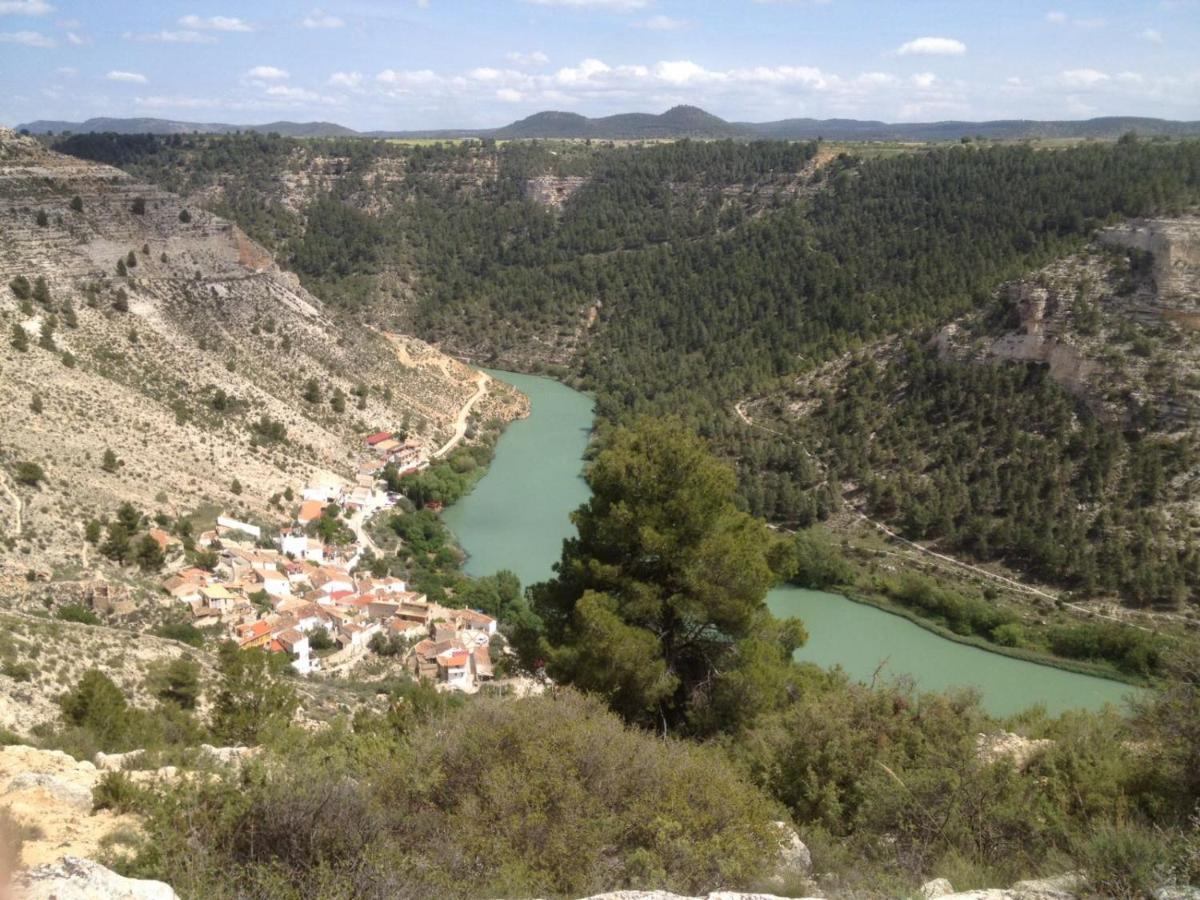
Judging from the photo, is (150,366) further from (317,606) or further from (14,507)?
(317,606)

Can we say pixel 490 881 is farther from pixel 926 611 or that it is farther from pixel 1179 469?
pixel 1179 469

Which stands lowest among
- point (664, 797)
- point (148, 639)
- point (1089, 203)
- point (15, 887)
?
point (148, 639)

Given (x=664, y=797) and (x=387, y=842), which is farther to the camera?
(x=664, y=797)

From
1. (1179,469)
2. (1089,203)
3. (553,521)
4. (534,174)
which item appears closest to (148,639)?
(553,521)

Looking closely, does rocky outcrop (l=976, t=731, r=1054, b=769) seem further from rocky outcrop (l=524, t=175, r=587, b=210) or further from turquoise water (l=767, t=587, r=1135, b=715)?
rocky outcrop (l=524, t=175, r=587, b=210)

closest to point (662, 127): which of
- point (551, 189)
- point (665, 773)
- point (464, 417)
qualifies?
point (551, 189)

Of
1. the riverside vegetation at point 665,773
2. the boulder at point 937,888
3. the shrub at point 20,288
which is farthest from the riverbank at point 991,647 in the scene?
the shrub at point 20,288
